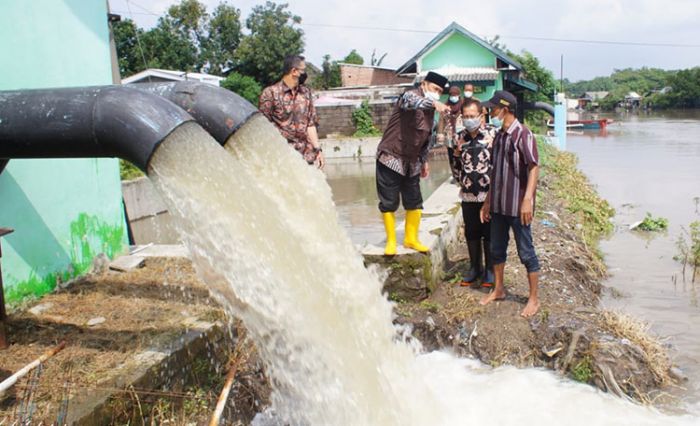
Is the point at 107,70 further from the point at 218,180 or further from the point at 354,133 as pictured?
the point at 354,133

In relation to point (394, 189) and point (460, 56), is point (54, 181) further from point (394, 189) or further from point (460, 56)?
point (460, 56)

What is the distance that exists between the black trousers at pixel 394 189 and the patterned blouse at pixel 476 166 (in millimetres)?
452

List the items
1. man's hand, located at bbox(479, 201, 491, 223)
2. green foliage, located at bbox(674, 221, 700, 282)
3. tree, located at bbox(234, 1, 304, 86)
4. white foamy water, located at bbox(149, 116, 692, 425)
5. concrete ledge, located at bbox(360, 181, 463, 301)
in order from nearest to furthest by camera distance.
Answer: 1. white foamy water, located at bbox(149, 116, 692, 425)
2. man's hand, located at bbox(479, 201, 491, 223)
3. concrete ledge, located at bbox(360, 181, 463, 301)
4. green foliage, located at bbox(674, 221, 700, 282)
5. tree, located at bbox(234, 1, 304, 86)

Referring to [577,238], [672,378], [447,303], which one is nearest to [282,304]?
[447,303]

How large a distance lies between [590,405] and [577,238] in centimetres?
411

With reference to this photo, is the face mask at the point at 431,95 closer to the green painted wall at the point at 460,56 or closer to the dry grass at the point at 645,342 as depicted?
the dry grass at the point at 645,342

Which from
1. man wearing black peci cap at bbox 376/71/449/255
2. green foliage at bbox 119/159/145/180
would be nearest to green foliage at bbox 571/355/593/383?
man wearing black peci cap at bbox 376/71/449/255

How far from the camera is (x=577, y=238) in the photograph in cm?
778

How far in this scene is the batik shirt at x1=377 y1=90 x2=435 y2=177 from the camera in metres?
4.70

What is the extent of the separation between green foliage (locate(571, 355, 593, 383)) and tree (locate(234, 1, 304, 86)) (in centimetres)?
3184

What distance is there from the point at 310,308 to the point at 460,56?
23.7 meters

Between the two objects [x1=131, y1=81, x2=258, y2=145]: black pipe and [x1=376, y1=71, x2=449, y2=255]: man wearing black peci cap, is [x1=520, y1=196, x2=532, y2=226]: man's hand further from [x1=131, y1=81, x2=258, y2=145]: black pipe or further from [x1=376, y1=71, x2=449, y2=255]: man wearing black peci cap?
[x1=131, y1=81, x2=258, y2=145]: black pipe

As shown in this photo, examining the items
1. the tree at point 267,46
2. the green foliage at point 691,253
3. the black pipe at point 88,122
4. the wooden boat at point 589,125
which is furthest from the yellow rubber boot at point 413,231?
the wooden boat at point 589,125

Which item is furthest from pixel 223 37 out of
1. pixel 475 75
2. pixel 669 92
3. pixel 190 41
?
pixel 669 92
